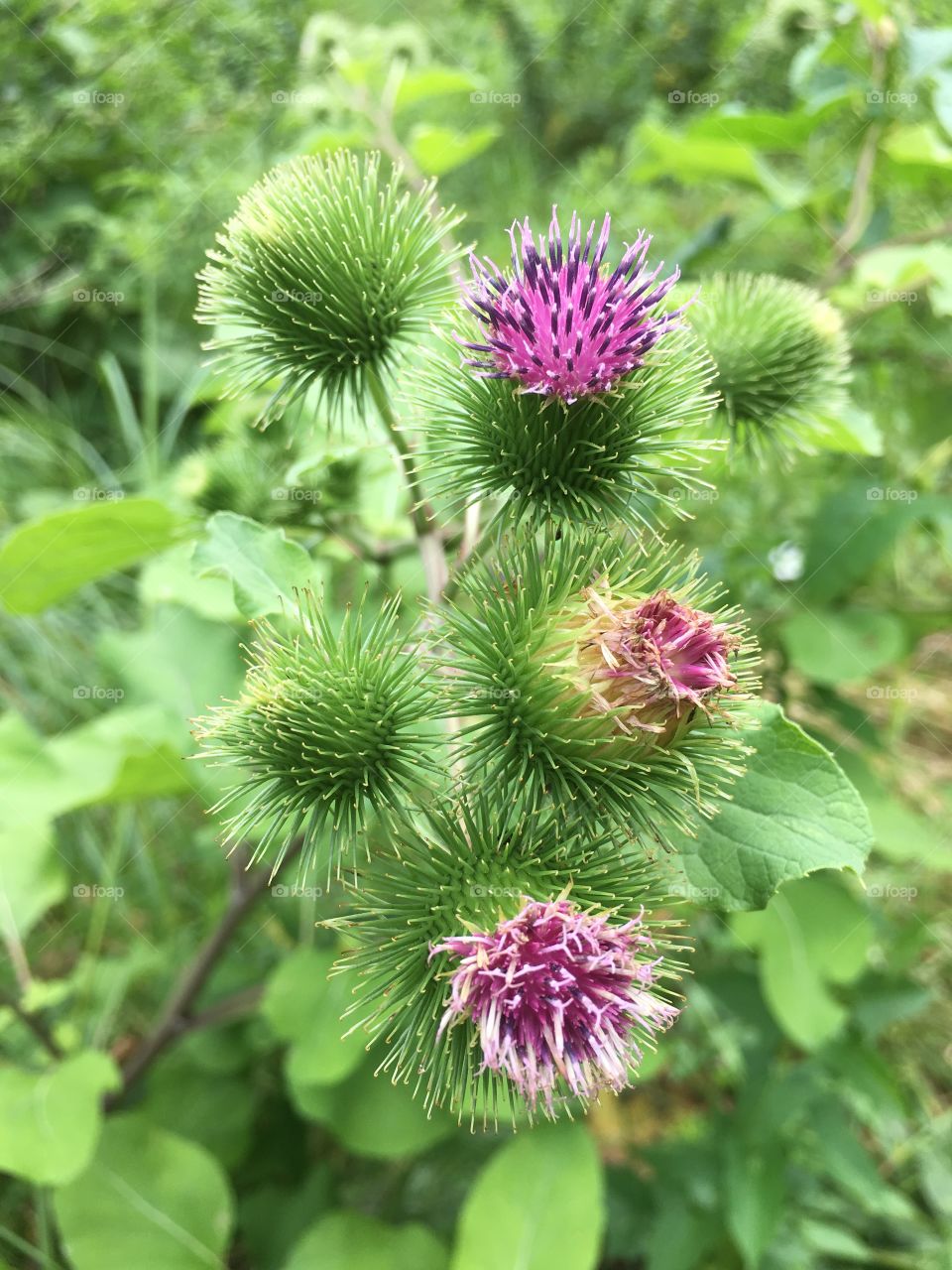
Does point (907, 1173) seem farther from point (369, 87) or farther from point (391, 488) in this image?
point (369, 87)

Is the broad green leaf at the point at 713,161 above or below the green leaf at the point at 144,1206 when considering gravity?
above

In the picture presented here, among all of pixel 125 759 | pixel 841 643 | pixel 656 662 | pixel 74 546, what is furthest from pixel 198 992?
pixel 841 643

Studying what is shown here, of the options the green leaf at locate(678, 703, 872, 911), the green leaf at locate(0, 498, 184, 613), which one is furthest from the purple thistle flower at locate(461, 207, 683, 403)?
the green leaf at locate(0, 498, 184, 613)

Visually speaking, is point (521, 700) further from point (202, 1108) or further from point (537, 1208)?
point (202, 1108)

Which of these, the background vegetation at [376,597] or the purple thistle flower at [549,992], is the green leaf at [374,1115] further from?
the purple thistle flower at [549,992]

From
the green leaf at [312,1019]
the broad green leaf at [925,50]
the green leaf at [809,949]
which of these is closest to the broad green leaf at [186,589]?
the green leaf at [312,1019]

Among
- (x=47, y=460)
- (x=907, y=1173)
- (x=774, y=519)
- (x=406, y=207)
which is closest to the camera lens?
(x=406, y=207)

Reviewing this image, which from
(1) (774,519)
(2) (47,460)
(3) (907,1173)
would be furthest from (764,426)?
(2) (47,460)
